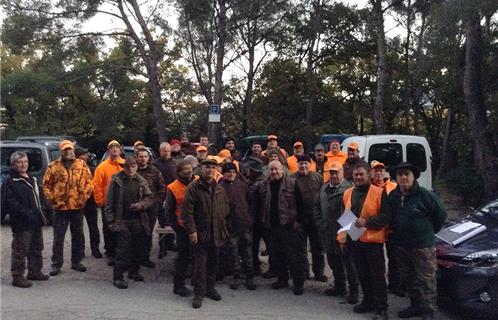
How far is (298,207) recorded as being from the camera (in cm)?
682

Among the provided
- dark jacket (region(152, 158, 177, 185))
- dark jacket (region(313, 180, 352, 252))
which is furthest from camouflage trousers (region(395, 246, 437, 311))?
dark jacket (region(152, 158, 177, 185))

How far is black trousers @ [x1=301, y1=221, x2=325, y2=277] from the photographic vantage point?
278 inches

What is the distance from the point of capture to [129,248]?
682 cm

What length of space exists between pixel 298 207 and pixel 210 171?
1.38 metres

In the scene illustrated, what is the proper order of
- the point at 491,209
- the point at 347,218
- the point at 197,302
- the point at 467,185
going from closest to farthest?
1. the point at 347,218
2. the point at 197,302
3. the point at 491,209
4. the point at 467,185

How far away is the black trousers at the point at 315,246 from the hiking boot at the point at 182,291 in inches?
66.1

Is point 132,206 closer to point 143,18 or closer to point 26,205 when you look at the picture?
point 26,205

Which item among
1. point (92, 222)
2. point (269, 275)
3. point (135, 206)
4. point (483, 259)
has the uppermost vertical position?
point (135, 206)

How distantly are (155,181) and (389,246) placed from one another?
3350mm

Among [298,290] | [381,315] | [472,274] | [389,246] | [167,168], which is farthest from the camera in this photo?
[167,168]

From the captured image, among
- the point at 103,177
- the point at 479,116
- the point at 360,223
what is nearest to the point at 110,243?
the point at 103,177

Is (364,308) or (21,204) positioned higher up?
(21,204)

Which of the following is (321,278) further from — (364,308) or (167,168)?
(167,168)

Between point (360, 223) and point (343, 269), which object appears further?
point (343, 269)
